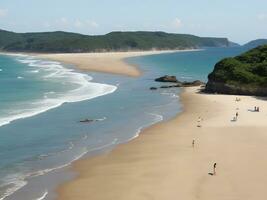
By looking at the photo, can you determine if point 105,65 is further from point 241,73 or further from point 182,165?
point 182,165

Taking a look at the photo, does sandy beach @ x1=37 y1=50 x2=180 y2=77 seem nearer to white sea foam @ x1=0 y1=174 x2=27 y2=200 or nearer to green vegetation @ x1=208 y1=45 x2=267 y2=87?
green vegetation @ x1=208 y1=45 x2=267 y2=87

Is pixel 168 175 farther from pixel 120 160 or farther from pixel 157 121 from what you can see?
pixel 157 121

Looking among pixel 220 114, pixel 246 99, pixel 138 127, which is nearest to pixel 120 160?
pixel 138 127

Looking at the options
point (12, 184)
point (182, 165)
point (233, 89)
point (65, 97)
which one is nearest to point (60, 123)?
point (182, 165)

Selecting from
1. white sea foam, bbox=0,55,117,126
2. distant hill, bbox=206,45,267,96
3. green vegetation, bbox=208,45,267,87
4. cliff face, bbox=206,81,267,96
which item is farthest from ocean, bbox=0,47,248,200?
green vegetation, bbox=208,45,267,87

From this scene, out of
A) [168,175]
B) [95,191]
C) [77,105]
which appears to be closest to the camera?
[95,191]

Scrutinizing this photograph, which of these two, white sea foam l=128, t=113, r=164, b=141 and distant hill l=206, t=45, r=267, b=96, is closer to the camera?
white sea foam l=128, t=113, r=164, b=141
